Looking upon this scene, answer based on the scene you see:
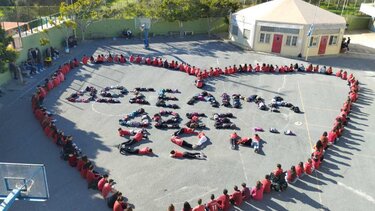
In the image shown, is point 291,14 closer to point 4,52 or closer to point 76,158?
point 4,52

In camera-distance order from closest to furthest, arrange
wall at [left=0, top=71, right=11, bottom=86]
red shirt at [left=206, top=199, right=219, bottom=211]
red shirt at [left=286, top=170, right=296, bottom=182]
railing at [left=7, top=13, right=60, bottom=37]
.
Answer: red shirt at [left=206, top=199, right=219, bottom=211], red shirt at [left=286, top=170, right=296, bottom=182], wall at [left=0, top=71, right=11, bottom=86], railing at [left=7, top=13, right=60, bottom=37]

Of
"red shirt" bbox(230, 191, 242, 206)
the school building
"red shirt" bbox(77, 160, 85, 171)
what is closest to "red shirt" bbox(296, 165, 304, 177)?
"red shirt" bbox(230, 191, 242, 206)

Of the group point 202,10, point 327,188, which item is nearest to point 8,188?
point 327,188

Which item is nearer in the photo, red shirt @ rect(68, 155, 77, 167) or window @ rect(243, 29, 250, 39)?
red shirt @ rect(68, 155, 77, 167)

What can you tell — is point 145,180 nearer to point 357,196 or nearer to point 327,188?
point 327,188

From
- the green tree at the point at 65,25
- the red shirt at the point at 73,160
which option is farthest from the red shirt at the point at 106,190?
the green tree at the point at 65,25

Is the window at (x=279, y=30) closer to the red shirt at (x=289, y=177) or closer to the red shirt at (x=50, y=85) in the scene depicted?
the red shirt at (x=50, y=85)

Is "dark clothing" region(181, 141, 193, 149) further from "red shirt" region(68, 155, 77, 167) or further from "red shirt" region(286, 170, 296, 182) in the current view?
"red shirt" region(68, 155, 77, 167)
